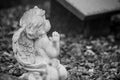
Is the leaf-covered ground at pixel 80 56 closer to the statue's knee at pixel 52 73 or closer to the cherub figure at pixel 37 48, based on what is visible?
A: the cherub figure at pixel 37 48

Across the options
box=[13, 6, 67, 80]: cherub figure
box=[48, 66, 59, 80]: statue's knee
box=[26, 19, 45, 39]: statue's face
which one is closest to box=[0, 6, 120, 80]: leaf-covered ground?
box=[13, 6, 67, 80]: cherub figure

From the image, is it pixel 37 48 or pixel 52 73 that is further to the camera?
pixel 37 48

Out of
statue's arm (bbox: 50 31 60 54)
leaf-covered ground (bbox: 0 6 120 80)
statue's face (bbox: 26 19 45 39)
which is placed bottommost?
leaf-covered ground (bbox: 0 6 120 80)

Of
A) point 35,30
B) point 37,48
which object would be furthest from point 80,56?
point 35,30

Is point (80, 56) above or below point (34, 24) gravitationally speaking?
below

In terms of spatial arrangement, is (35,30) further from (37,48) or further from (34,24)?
(37,48)

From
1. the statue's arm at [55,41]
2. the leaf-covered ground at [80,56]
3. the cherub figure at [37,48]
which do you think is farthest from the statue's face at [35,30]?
the leaf-covered ground at [80,56]

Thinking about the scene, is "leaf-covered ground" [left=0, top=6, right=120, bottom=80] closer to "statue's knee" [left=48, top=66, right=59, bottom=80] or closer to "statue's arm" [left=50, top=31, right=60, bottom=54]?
"statue's knee" [left=48, top=66, right=59, bottom=80]
